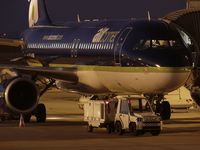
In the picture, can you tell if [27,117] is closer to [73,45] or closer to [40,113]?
[40,113]

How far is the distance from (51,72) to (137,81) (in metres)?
4.91

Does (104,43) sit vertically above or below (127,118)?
above

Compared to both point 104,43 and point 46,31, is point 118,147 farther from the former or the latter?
point 46,31

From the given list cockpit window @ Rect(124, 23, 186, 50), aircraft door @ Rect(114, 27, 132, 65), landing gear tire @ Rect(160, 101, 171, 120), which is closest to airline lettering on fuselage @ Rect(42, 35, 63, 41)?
landing gear tire @ Rect(160, 101, 171, 120)

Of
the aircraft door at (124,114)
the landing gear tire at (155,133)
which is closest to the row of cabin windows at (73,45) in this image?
the aircraft door at (124,114)

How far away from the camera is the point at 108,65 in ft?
107

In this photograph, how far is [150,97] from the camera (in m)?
32.3

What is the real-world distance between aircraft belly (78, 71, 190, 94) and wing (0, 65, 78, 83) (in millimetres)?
966

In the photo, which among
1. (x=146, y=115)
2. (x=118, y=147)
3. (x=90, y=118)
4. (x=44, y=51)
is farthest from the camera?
(x=44, y=51)

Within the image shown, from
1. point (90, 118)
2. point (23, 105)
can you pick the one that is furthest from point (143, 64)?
point (23, 105)

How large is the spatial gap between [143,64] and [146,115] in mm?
2429

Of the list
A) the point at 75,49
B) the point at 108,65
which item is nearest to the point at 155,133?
the point at 108,65

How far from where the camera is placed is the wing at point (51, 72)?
114 feet

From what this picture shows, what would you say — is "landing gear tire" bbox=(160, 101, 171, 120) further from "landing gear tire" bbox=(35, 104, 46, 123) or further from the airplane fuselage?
"landing gear tire" bbox=(35, 104, 46, 123)
